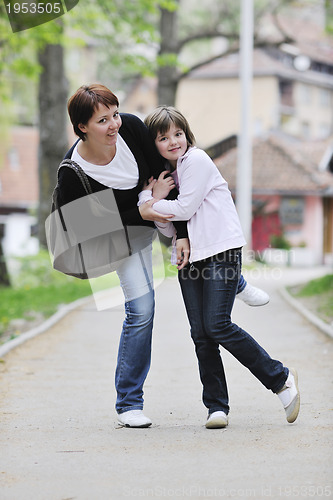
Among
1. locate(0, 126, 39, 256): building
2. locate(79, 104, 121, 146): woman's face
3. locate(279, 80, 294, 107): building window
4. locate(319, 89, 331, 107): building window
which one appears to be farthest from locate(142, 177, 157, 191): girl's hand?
locate(319, 89, 331, 107): building window

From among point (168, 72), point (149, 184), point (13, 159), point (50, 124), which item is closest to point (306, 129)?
point (13, 159)

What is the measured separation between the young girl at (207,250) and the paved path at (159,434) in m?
0.35

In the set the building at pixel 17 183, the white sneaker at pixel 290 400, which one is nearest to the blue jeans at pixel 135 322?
the white sneaker at pixel 290 400

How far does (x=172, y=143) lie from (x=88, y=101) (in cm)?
51

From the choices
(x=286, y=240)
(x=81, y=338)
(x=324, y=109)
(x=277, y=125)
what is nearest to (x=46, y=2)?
(x=81, y=338)

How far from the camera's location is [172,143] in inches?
193

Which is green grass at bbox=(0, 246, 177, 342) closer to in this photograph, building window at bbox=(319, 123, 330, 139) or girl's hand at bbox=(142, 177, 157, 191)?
girl's hand at bbox=(142, 177, 157, 191)

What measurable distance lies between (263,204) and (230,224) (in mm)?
30930

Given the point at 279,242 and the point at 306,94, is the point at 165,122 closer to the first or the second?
the point at 279,242

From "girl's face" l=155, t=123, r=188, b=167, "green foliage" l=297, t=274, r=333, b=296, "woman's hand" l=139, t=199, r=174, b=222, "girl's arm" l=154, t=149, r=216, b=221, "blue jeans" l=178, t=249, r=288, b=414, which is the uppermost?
"girl's face" l=155, t=123, r=188, b=167

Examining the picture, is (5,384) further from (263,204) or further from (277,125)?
(277,125)

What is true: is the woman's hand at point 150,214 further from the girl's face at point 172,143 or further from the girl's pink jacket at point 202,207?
the girl's face at point 172,143

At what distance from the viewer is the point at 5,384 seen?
6.83 meters

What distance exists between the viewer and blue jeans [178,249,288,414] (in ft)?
16.2
